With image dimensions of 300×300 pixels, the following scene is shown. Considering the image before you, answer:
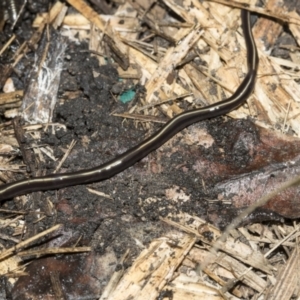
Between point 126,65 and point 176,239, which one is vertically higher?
point 126,65

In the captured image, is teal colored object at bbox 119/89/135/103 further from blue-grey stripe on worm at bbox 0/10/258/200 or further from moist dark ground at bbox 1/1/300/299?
blue-grey stripe on worm at bbox 0/10/258/200

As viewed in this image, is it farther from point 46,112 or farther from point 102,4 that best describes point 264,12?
point 46,112

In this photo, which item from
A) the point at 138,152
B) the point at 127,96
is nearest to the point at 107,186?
the point at 138,152

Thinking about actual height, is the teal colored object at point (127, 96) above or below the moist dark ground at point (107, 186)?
above

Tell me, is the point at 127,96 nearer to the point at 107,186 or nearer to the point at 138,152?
the point at 138,152

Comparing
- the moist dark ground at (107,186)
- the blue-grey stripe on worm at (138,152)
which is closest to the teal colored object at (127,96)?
the moist dark ground at (107,186)

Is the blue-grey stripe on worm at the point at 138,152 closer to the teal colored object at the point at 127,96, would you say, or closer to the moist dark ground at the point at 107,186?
the moist dark ground at the point at 107,186

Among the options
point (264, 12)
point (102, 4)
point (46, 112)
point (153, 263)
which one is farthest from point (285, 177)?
point (102, 4)
